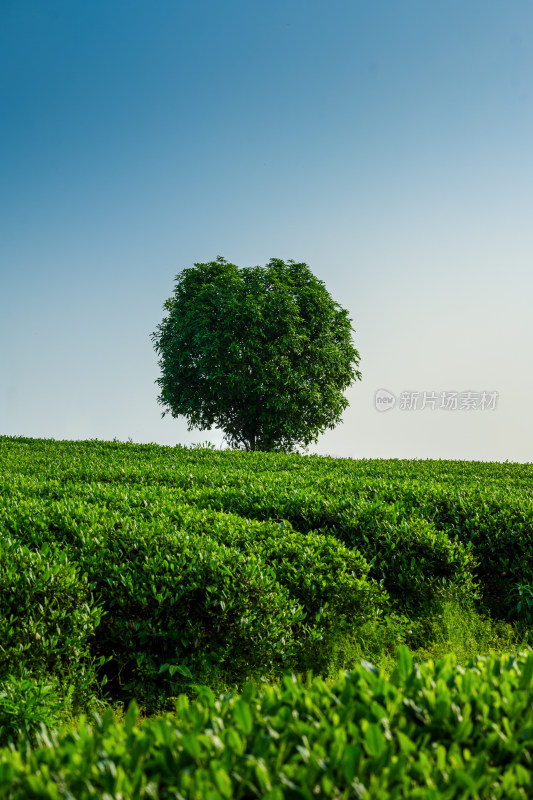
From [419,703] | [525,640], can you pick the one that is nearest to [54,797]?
[419,703]

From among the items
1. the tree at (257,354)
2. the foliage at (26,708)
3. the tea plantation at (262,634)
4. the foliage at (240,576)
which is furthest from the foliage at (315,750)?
the tree at (257,354)

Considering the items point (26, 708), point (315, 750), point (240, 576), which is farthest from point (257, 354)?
point (315, 750)

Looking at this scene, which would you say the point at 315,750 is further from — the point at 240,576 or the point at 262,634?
the point at 240,576

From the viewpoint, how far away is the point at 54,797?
2217mm

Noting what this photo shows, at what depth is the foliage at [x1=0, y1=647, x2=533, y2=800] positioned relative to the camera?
2.29 m

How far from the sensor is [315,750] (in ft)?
8.08

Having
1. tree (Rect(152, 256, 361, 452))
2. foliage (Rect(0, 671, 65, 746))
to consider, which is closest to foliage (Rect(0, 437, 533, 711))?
foliage (Rect(0, 671, 65, 746))

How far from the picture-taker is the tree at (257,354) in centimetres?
2708

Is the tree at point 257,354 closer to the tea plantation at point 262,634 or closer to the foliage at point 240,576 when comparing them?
Result: the tea plantation at point 262,634

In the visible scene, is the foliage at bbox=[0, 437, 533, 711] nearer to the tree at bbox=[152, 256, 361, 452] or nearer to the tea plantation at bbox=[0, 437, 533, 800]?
the tea plantation at bbox=[0, 437, 533, 800]

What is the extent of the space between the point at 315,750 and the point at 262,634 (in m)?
3.70

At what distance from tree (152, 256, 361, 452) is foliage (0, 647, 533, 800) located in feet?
77.7

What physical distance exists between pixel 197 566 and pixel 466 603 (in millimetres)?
3912

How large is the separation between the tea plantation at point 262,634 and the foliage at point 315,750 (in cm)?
1
